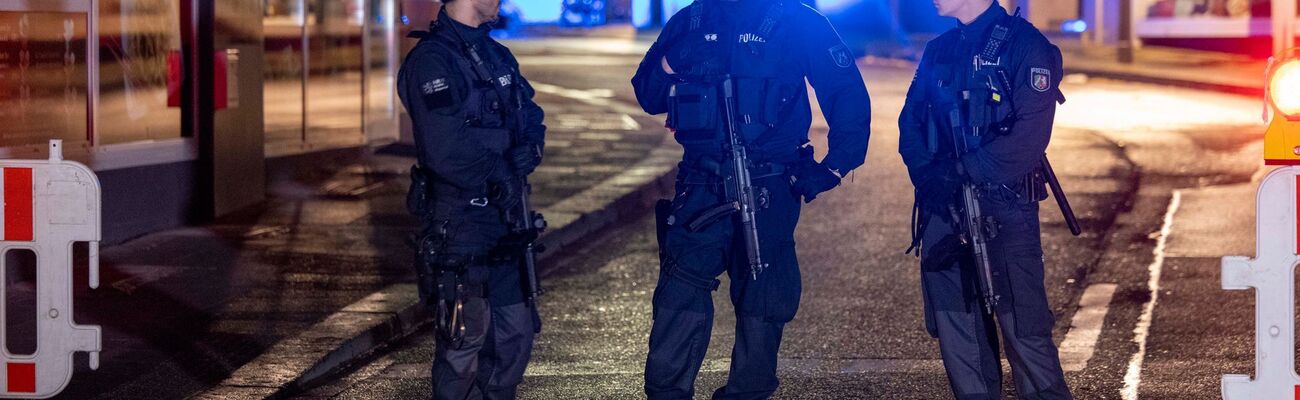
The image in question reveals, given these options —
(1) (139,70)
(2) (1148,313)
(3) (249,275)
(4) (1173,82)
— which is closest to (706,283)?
(2) (1148,313)

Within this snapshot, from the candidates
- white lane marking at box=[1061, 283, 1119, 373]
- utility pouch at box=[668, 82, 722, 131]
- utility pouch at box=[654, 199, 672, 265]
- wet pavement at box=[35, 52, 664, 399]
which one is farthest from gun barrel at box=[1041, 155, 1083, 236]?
wet pavement at box=[35, 52, 664, 399]

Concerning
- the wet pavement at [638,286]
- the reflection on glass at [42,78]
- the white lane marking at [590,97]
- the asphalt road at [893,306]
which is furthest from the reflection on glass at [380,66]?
the reflection on glass at [42,78]

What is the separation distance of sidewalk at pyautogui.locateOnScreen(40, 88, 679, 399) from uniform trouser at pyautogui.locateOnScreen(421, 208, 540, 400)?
1257 millimetres

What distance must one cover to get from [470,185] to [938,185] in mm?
Result: 1539

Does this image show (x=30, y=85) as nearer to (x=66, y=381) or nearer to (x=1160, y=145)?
(x=66, y=381)

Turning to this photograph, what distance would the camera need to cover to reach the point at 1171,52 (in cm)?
3438

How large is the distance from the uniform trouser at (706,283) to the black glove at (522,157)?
51cm

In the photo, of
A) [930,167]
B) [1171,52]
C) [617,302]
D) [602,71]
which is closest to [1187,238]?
[617,302]

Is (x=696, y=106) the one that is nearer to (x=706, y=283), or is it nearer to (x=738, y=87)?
(x=738, y=87)

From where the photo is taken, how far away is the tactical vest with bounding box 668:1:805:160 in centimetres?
561

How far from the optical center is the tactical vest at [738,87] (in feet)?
18.4

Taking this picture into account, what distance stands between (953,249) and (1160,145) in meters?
11.9

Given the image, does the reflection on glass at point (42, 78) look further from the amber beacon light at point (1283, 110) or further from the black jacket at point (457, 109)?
the amber beacon light at point (1283, 110)

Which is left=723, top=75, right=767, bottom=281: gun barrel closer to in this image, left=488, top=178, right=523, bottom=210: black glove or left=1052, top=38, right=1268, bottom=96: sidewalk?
left=488, top=178, right=523, bottom=210: black glove
